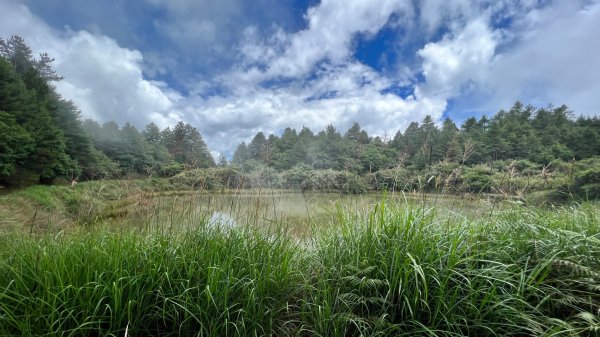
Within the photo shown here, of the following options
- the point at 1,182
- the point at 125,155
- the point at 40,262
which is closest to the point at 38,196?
the point at 1,182

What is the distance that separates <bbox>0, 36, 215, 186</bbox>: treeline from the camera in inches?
562

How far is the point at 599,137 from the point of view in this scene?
20.9m

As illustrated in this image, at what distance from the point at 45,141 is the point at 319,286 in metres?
25.6

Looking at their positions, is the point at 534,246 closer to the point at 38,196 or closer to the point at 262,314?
the point at 262,314

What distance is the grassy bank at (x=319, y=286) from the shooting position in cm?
168

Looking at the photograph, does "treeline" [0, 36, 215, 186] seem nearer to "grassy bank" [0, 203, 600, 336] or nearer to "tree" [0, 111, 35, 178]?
"tree" [0, 111, 35, 178]

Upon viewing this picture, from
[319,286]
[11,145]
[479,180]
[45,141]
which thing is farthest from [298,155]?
[319,286]

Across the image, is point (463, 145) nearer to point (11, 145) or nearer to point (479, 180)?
point (479, 180)

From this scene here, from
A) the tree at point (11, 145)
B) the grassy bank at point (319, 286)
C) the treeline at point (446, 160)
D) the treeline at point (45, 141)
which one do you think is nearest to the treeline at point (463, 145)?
the treeline at point (446, 160)

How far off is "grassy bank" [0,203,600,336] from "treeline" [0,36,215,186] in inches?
76.9

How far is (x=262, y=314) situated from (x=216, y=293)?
396 millimetres

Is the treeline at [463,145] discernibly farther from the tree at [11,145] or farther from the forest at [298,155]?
the tree at [11,145]

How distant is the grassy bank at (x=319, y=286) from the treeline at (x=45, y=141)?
1952 millimetres

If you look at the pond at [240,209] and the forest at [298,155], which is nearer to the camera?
the pond at [240,209]
